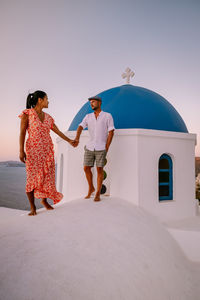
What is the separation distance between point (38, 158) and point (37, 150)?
0.45ft

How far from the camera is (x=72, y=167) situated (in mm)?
5227

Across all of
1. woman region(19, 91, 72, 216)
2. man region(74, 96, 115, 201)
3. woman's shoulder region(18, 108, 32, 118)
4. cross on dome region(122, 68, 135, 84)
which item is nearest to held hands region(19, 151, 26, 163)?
woman region(19, 91, 72, 216)

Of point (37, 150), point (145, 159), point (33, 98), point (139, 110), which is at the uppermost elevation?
point (139, 110)

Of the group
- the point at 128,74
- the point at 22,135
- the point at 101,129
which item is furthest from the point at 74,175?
the point at 128,74

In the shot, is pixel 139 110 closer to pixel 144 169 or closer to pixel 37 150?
pixel 144 169

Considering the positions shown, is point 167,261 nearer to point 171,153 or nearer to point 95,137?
point 95,137

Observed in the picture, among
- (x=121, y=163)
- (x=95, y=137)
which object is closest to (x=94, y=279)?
(x=95, y=137)

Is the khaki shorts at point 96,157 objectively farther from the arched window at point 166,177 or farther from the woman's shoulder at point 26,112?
the arched window at point 166,177

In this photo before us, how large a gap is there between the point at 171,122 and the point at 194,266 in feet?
13.2

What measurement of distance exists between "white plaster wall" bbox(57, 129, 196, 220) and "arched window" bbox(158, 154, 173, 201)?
11 cm

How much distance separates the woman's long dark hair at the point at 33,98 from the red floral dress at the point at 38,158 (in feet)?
0.54

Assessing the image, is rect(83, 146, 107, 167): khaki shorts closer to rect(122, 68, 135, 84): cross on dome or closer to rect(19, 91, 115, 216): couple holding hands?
rect(19, 91, 115, 216): couple holding hands

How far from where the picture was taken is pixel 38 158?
9.77 ft

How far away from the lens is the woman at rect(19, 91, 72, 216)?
292cm
